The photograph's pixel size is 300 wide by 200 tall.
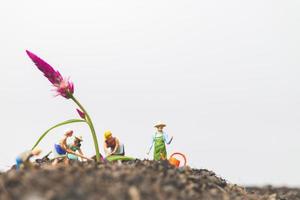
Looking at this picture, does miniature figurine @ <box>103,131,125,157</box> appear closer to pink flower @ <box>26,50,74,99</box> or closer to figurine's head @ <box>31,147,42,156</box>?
pink flower @ <box>26,50,74,99</box>

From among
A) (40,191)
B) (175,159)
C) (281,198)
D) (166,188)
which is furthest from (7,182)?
(281,198)

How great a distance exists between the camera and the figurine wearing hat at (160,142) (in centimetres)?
1136

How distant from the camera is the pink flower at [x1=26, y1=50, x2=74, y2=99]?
374 inches

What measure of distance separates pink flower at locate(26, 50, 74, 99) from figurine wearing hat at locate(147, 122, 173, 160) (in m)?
2.40

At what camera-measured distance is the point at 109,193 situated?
228 inches

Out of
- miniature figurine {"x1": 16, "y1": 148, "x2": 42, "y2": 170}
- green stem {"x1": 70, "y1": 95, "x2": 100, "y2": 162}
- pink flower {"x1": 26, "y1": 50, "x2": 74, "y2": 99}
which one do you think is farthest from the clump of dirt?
miniature figurine {"x1": 16, "y1": 148, "x2": 42, "y2": 170}

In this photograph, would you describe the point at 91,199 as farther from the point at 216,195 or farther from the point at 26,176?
the point at 216,195

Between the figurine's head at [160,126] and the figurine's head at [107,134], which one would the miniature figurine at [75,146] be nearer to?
the figurine's head at [107,134]

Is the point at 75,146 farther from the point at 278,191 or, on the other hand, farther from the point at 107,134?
the point at 278,191

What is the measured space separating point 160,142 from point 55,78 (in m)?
2.93

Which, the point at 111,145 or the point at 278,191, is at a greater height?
the point at 278,191

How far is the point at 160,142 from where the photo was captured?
11422mm

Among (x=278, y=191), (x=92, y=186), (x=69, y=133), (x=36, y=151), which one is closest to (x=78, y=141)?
(x=69, y=133)

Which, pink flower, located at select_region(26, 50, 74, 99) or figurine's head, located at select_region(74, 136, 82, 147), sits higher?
pink flower, located at select_region(26, 50, 74, 99)
